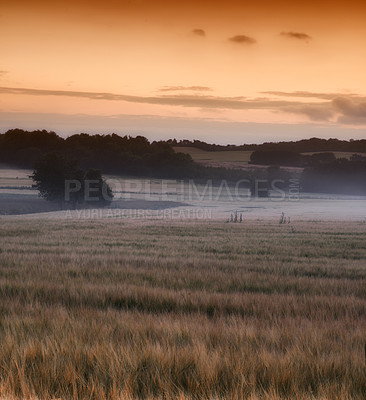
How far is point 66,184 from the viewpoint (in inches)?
2904

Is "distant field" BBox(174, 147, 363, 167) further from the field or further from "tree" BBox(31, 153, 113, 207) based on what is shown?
"tree" BBox(31, 153, 113, 207)

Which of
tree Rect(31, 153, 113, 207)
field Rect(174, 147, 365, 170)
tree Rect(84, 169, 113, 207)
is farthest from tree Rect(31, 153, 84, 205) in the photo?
field Rect(174, 147, 365, 170)

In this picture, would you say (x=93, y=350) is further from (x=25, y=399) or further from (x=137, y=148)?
(x=137, y=148)

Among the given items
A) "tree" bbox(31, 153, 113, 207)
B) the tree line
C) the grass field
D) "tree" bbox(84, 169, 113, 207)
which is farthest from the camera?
the tree line

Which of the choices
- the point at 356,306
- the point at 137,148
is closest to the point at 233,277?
the point at 356,306

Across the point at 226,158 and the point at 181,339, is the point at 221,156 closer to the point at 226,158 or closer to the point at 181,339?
the point at 226,158

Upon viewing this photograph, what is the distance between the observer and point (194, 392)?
4.31 metres

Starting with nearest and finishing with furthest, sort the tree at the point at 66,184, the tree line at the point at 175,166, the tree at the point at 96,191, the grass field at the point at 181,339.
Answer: the grass field at the point at 181,339 < the tree at the point at 66,184 < the tree at the point at 96,191 < the tree line at the point at 175,166

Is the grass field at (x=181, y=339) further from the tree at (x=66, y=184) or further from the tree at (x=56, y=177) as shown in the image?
the tree at (x=56, y=177)

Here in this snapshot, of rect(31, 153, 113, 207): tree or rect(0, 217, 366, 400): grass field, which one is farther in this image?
rect(31, 153, 113, 207): tree

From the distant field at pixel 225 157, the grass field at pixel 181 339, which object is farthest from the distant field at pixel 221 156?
the grass field at pixel 181 339

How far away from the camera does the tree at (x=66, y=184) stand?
7394 cm

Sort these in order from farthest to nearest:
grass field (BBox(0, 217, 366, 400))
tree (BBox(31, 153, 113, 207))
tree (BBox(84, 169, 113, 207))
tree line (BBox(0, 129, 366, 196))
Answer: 1. tree line (BBox(0, 129, 366, 196))
2. tree (BBox(84, 169, 113, 207))
3. tree (BBox(31, 153, 113, 207))
4. grass field (BBox(0, 217, 366, 400))

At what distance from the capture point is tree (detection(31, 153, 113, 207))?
73.9 meters
